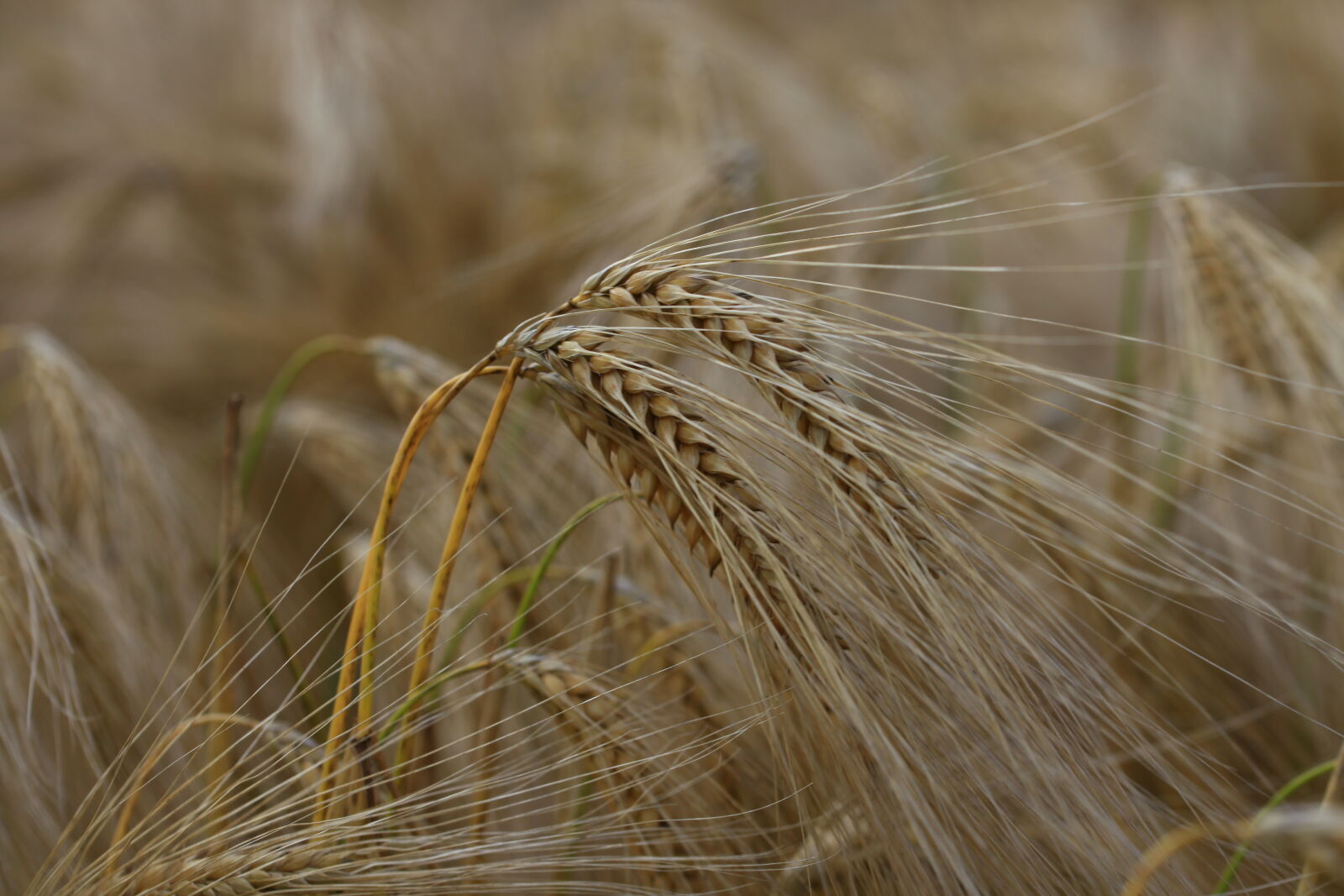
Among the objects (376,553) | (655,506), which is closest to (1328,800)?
(655,506)

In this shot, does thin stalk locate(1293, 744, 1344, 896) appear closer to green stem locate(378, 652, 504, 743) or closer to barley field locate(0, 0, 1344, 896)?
barley field locate(0, 0, 1344, 896)

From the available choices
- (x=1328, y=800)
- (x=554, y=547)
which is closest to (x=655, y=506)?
(x=554, y=547)

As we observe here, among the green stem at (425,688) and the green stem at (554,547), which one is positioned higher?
the green stem at (554,547)

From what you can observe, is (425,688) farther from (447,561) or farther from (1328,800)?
(1328,800)

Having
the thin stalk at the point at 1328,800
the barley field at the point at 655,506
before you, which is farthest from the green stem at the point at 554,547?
the thin stalk at the point at 1328,800

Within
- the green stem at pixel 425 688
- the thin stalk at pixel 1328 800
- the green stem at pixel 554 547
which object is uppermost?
the green stem at pixel 554 547

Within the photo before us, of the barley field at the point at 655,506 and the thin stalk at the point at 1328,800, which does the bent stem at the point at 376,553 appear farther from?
the thin stalk at the point at 1328,800

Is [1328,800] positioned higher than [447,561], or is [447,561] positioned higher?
[447,561]

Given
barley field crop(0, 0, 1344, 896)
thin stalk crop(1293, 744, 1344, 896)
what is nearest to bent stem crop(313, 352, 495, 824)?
barley field crop(0, 0, 1344, 896)

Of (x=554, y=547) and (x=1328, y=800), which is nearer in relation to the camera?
(x=1328, y=800)
